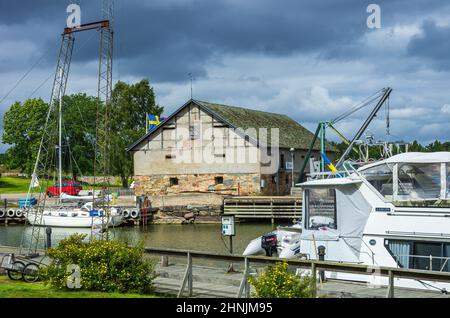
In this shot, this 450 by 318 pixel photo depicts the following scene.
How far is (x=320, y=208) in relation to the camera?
19516mm

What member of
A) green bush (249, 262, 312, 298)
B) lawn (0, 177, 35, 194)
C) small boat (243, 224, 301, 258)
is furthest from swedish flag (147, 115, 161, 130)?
green bush (249, 262, 312, 298)

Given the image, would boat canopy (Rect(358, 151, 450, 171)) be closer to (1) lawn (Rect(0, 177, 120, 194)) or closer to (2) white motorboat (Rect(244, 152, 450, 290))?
(2) white motorboat (Rect(244, 152, 450, 290))

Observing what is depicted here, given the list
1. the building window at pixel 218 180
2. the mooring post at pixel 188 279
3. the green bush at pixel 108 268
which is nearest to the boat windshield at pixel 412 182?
the mooring post at pixel 188 279

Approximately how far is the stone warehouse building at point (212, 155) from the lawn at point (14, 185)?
3959 cm

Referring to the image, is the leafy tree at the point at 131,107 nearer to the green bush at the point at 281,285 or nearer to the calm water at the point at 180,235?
the calm water at the point at 180,235

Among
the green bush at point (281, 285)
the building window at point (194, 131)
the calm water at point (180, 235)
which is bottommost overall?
the calm water at point (180, 235)

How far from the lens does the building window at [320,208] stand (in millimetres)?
19188

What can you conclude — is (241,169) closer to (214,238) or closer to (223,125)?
(223,125)

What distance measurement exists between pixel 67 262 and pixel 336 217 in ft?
27.5

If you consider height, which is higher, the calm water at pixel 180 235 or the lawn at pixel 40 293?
the lawn at pixel 40 293

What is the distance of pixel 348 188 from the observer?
61.7 feet

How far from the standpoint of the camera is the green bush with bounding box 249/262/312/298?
11695mm

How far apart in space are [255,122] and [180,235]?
75.6 ft
